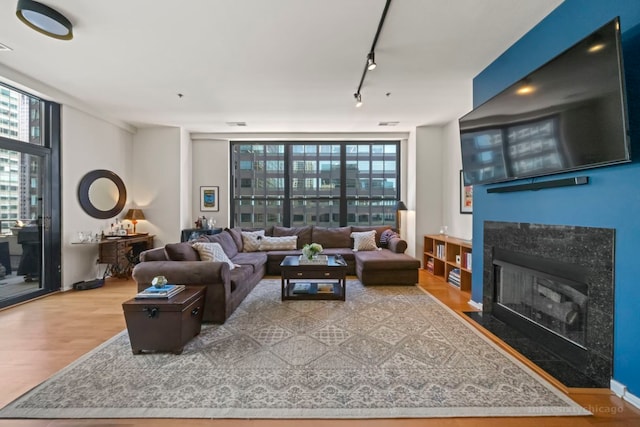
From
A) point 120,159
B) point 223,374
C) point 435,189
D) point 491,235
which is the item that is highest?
point 120,159

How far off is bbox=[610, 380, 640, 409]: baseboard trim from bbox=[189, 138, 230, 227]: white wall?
5.97 metres

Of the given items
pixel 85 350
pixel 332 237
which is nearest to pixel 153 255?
pixel 85 350

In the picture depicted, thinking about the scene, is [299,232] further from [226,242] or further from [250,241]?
[226,242]

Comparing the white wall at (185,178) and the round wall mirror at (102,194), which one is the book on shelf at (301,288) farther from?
the round wall mirror at (102,194)

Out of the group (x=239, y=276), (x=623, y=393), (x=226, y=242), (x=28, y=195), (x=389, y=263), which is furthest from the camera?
(x=226, y=242)

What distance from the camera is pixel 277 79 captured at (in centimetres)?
347

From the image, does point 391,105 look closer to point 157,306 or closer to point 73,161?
point 157,306

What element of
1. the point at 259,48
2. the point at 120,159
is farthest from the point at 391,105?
the point at 120,159

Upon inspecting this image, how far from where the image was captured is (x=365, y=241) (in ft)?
17.4

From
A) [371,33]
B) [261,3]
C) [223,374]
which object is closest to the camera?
[223,374]

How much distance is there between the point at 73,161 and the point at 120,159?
96cm

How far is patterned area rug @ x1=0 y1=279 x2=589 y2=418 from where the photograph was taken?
1.69m

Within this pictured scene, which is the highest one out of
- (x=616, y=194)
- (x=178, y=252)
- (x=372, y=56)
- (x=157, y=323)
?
(x=372, y=56)

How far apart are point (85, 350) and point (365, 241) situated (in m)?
4.15
